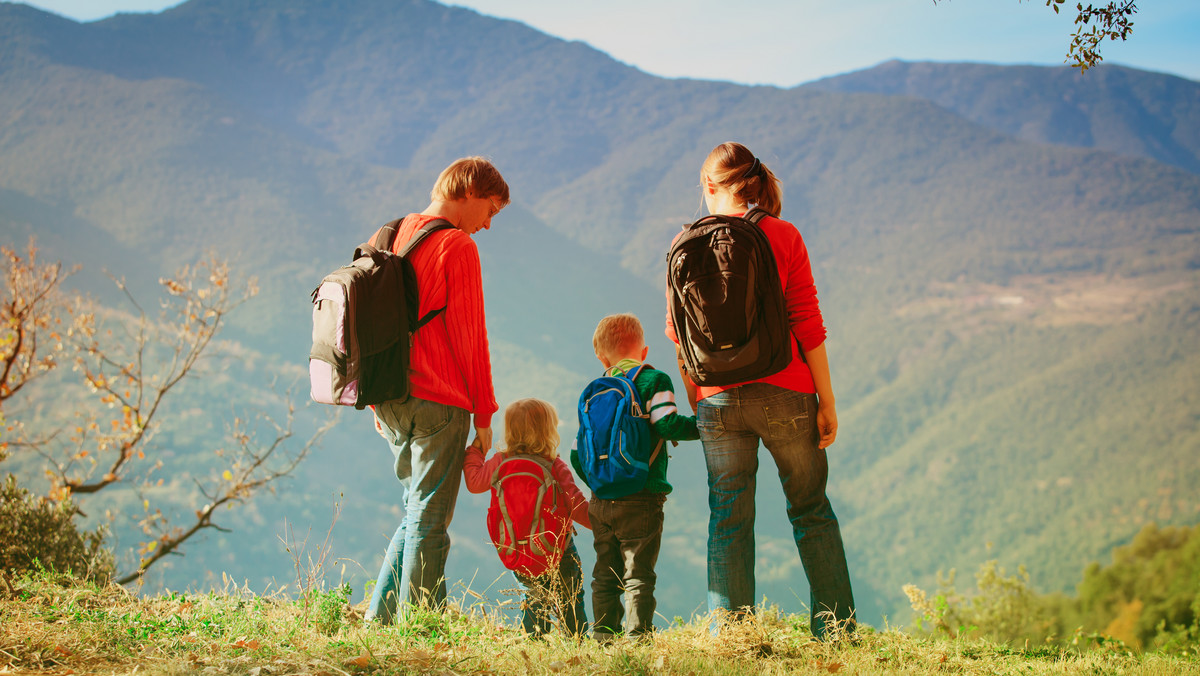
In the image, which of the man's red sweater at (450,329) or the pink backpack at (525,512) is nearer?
the man's red sweater at (450,329)

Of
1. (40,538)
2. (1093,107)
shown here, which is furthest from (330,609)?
(1093,107)

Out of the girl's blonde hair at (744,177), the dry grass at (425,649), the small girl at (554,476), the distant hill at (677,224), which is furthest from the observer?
the distant hill at (677,224)

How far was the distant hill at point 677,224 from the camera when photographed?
46.0 metres

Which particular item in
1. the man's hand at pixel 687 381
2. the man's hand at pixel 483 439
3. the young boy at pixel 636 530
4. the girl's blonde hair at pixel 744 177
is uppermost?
the girl's blonde hair at pixel 744 177

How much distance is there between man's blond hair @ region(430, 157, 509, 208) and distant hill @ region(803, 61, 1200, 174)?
86733mm

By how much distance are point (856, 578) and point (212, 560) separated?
38.5 m

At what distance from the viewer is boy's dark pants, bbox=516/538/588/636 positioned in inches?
104

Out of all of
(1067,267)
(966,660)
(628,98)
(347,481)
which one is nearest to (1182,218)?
(1067,267)

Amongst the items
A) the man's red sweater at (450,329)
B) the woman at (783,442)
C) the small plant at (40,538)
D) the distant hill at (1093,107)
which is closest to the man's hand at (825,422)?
the woman at (783,442)

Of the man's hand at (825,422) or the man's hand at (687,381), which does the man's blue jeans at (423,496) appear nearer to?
the man's hand at (687,381)

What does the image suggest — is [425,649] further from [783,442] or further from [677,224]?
[677,224]

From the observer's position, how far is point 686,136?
78562 mm

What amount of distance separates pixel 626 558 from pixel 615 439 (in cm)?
46

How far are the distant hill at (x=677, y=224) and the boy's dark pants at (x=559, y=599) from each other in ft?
101
